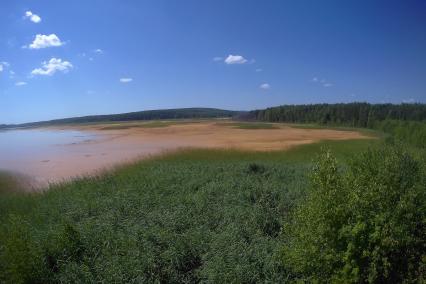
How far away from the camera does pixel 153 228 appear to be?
506 inches

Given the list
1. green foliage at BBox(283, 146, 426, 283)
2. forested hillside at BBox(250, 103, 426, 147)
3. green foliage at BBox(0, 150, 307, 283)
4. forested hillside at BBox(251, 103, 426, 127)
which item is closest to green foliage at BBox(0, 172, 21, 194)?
green foliage at BBox(0, 150, 307, 283)

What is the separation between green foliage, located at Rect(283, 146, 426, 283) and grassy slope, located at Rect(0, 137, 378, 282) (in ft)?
4.58

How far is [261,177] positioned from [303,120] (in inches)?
4184

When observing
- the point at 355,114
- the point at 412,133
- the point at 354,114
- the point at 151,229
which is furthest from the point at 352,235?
the point at 355,114

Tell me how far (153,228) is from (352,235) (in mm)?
6970

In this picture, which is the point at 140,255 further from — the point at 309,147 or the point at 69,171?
the point at 309,147

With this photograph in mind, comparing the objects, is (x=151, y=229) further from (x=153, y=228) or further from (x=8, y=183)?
(x=8, y=183)

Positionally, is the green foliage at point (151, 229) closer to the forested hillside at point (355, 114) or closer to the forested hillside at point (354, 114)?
the forested hillside at point (355, 114)

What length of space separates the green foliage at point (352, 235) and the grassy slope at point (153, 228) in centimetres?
140

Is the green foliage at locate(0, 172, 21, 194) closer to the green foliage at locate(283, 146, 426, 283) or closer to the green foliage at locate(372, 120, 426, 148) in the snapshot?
the green foliage at locate(283, 146, 426, 283)

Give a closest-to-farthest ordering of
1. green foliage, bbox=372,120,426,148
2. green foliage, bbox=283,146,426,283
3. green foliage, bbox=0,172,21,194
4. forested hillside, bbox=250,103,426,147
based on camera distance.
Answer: green foliage, bbox=283,146,426,283 → green foliage, bbox=0,172,21,194 → green foliage, bbox=372,120,426,148 → forested hillside, bbox=250,103,426,147

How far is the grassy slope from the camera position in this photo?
33.7 ft

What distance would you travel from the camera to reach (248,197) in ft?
56.7

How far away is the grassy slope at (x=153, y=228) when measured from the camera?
10273 mm
